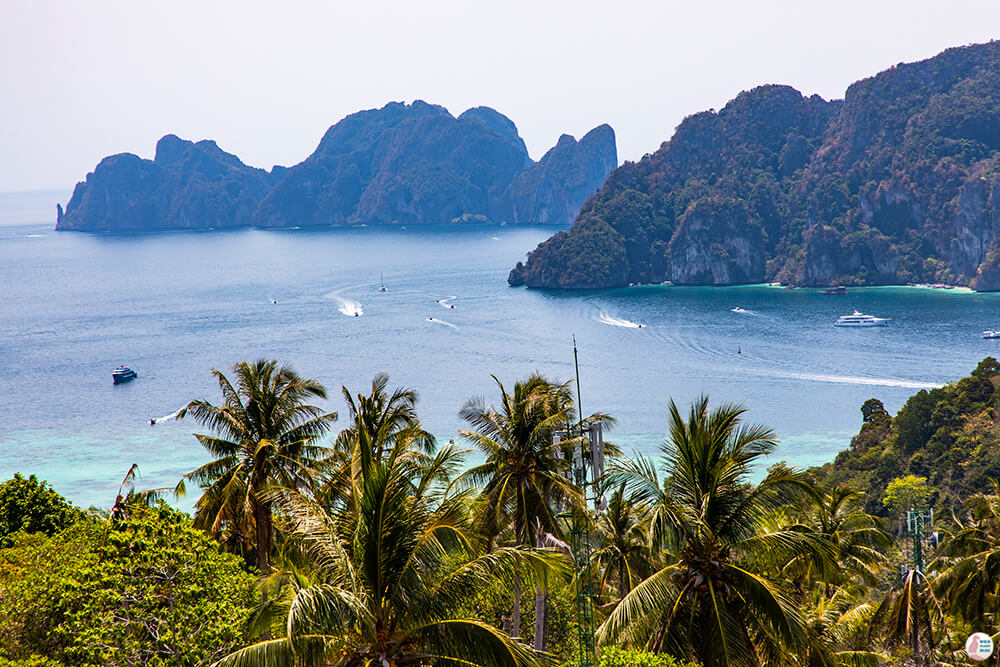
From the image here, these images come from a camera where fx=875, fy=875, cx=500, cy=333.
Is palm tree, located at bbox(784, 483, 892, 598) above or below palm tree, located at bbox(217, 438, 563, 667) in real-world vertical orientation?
below

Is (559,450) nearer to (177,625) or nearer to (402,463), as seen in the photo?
(402,463)

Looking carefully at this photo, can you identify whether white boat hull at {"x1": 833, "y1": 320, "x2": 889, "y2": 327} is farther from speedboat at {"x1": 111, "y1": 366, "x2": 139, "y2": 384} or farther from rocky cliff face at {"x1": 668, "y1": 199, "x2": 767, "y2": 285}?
speedboat at {"x1": 111, "y1": 366, "x2": 139, "y2": 384}

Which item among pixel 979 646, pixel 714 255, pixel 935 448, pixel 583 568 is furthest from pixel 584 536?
pixel 714 255

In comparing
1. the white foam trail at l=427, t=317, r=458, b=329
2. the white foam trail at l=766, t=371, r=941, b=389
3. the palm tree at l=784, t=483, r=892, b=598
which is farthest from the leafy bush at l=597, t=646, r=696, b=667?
the white foam trail at l=427, t=317, r=458, b=329

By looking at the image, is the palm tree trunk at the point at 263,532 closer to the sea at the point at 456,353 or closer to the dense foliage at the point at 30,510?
the dense foliage at the point at 30,510

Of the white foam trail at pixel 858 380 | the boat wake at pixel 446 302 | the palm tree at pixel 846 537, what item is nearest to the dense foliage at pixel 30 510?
the palm tree at pixel 846 537

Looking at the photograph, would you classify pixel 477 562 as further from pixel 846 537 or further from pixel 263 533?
pixel 846 537
